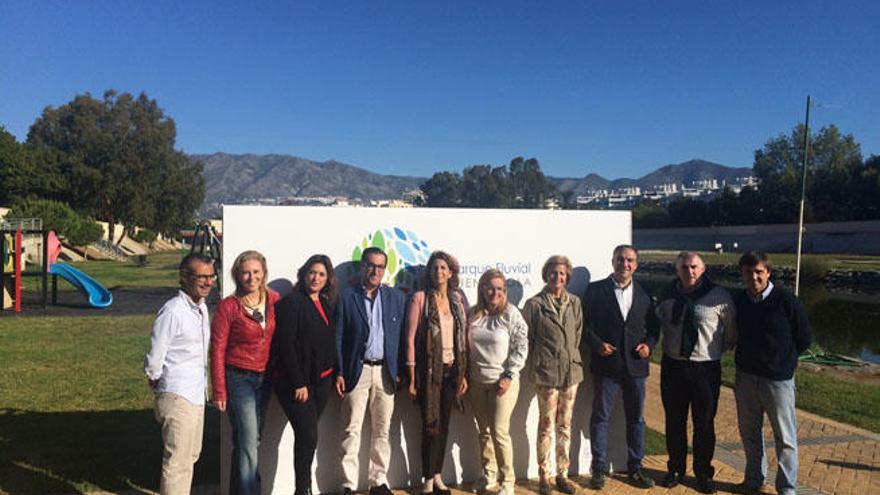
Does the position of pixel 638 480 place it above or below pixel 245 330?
below

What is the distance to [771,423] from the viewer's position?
4.92 meters

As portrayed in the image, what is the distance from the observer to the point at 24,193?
5178 cm

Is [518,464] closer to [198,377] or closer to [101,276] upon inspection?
[198,377]

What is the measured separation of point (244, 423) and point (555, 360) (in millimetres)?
2337

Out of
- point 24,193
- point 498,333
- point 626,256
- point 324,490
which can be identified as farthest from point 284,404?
point 24,193

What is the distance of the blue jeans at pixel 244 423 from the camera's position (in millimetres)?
4160

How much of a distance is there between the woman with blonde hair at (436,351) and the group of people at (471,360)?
1 centimetres

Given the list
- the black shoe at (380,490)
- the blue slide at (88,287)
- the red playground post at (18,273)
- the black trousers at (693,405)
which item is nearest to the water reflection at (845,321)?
the black trousers at (693,405)

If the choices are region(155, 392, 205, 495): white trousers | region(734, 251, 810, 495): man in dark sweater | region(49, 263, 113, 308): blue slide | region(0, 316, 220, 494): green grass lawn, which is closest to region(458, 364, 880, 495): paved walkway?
region(734, 251, 810, 495): man in dark sweater

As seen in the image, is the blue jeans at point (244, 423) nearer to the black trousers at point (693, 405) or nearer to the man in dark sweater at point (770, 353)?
the black trousers at point (693, 405)

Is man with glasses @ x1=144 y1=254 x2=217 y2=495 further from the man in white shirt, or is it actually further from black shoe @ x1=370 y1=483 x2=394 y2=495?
the man in white shirt

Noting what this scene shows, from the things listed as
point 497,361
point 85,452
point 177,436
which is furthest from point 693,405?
point 85,452

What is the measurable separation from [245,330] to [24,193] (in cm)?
5787

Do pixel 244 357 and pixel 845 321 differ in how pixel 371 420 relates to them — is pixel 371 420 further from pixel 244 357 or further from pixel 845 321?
pixel 845 321
